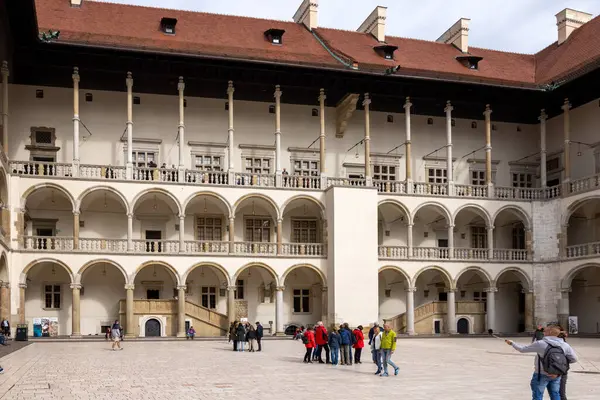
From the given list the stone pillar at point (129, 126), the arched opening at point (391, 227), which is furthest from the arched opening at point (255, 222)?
the arched opening at point (391, 227)

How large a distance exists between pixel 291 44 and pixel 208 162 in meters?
6.98

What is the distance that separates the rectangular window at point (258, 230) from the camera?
3641 cm

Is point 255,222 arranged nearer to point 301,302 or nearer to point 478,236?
point 301,302

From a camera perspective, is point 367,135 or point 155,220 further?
point 367,135

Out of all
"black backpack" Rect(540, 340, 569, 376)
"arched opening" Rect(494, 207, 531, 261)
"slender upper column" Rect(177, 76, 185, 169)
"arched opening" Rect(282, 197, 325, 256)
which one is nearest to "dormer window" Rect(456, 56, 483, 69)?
"arched opening" Rect(494, 207, 531, 261)

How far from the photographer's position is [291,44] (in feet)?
124

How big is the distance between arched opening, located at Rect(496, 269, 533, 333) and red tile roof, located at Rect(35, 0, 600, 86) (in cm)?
964

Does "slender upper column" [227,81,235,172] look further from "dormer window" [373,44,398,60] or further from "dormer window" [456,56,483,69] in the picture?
"dormer window" [456,56,483,69]

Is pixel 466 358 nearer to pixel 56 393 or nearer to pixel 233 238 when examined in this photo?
pixel 56 393

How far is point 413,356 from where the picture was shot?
2205 centimetres

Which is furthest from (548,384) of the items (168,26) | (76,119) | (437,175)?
(437,175)

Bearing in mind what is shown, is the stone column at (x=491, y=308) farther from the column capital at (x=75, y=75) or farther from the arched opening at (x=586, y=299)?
the column capital at (x=75, y=75)

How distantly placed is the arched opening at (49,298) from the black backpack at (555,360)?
87.5 feet

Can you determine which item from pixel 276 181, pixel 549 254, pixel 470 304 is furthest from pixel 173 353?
pixel 549 254
